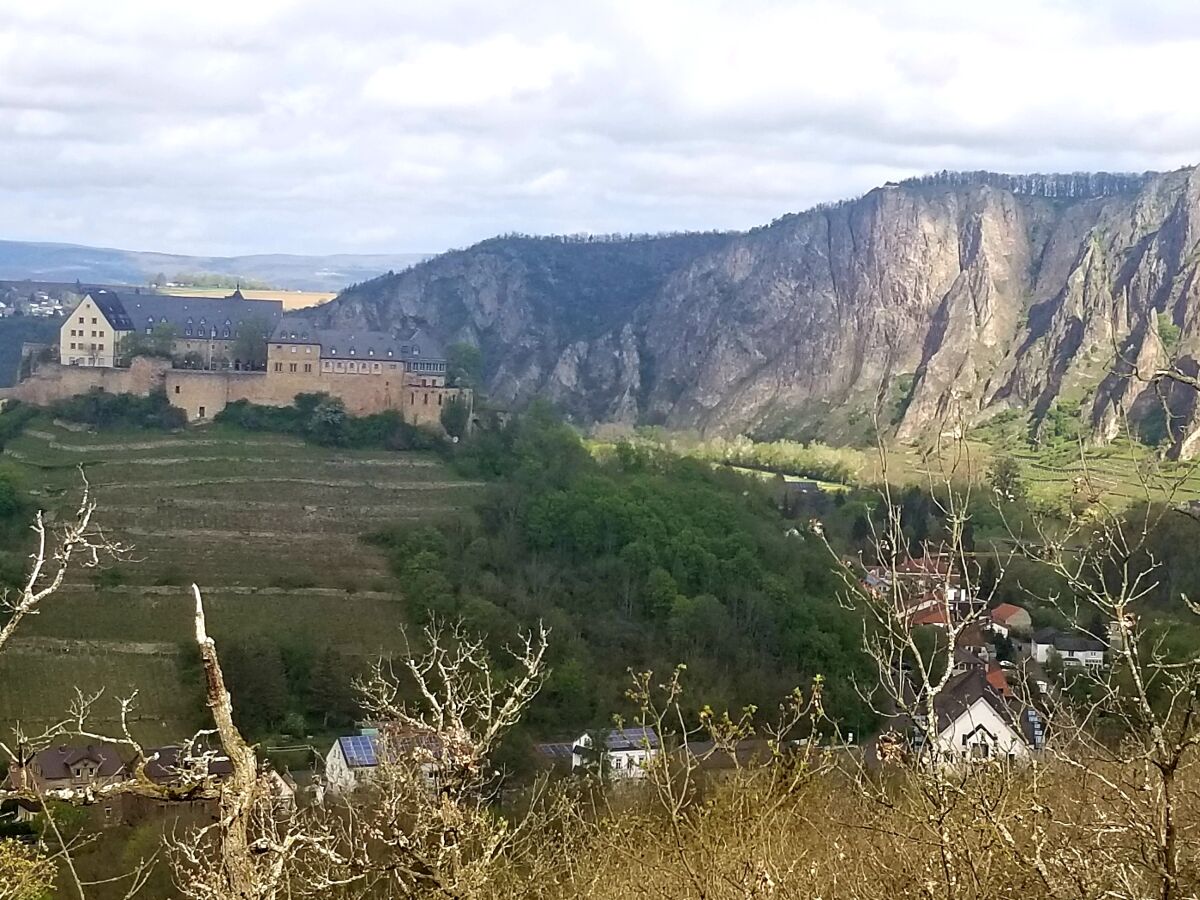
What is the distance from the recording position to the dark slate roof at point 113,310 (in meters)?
49.6

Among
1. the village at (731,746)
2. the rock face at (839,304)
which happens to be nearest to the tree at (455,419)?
the village at (731,746)

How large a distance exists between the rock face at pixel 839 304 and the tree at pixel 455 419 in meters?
51.9

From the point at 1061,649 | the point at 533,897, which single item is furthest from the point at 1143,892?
the point at 1061,649

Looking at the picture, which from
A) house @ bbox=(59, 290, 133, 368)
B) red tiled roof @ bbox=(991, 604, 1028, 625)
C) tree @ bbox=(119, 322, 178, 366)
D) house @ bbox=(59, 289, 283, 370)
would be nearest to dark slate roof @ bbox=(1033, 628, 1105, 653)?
red tiled roof @ bbox=(991, 604, 1028, 625)

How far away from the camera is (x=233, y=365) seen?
48.2 m

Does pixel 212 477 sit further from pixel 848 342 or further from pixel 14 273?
pixel 14 273

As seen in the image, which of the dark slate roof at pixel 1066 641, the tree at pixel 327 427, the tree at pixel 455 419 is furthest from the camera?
the tree at pixel 455 419

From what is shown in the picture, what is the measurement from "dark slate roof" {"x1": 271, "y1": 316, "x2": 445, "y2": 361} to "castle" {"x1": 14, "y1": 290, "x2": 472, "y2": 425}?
0.11 ft

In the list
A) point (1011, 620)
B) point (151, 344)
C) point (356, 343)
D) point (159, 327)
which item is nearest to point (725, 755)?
point (1011, 620)

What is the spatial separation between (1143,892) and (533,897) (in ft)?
20.5

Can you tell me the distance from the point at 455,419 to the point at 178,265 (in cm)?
12081

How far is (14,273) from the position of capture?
132375mm

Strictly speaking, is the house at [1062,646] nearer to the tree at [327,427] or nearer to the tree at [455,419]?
the tree at [455,419]

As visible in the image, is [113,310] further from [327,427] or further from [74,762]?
[74,762]
